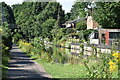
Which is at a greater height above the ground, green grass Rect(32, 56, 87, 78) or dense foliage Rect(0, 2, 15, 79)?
dense foliage Rect(0, 2, 15, 79)

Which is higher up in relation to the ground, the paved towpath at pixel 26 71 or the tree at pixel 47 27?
the tree at pixel 47 27

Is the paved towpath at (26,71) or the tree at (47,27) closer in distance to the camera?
the paved towpath at (26,71)

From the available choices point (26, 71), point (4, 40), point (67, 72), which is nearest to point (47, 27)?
point (4, 40)

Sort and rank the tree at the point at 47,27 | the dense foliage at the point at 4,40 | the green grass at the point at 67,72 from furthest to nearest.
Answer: the tree at the point at 47,27 → the dense foliage at the point at 4,40 → the green grass at the point at 67,72

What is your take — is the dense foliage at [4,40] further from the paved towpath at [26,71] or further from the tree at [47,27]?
the tree at [47,27]

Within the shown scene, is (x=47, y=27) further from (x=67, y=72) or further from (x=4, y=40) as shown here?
(x=67, y=72)

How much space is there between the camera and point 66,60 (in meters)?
13.6

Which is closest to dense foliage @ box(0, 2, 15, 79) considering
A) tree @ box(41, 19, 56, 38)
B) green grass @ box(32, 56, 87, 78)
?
green grass @ box(32, 56, 87, 78)

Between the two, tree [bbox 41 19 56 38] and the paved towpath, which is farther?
tree [bbox 41 19 56 38]

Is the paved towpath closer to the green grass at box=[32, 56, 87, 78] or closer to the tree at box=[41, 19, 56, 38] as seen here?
the green grass at box=[32, 56, 87, 78]

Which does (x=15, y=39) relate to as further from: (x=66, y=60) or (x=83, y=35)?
(x=66, y=60)

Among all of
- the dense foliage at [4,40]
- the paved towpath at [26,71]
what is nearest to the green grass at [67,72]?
the paved towpath at [26,71]

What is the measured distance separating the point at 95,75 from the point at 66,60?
5.71 m

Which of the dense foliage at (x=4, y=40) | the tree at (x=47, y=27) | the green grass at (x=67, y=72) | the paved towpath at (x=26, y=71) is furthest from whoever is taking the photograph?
the tree at (x=47, y=27)
